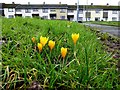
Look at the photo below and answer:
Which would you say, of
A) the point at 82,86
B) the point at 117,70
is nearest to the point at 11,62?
the point at 82,86

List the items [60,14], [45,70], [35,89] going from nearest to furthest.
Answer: [35,89]
[45,70]
[60,14]

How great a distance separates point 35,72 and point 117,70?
51cm

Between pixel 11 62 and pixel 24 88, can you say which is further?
pixel 11 62

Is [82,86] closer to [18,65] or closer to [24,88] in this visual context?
[24,88]

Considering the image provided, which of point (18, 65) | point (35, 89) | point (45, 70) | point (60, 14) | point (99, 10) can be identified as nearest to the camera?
point (35, 89)

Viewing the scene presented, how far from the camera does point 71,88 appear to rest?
4.58 ft

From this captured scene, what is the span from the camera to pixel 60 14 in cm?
4747

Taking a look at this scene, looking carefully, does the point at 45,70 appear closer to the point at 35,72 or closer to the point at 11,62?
the point at 35,72

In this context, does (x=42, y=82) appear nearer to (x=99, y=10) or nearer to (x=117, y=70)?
(x=117, y=70)

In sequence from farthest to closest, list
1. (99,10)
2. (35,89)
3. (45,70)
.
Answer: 1. (99,10)
2. (45,70)
3. (35,89)

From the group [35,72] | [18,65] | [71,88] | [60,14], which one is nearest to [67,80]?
[71,88]

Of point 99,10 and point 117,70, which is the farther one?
point 99,10

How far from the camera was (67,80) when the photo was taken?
4.77 feet

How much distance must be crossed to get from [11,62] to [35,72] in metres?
0.23
